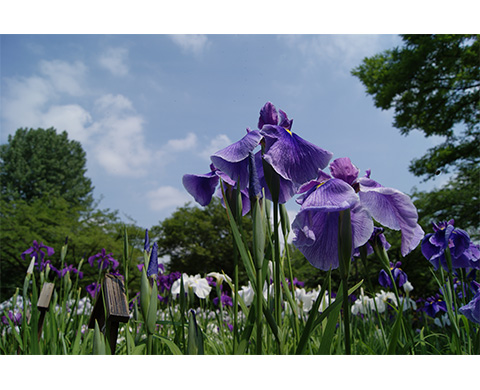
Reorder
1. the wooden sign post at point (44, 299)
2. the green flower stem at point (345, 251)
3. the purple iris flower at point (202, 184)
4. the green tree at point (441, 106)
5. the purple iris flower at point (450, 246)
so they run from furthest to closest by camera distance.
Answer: the green tree at point (441, 106) < the purple iris flower at point (450, 246) < the wooden sign post at point (44, 299) < the purple iris flower at point (202, 184) < the green flower stem at point (345, 251)

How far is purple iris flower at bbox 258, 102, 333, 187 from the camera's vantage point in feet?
2.18

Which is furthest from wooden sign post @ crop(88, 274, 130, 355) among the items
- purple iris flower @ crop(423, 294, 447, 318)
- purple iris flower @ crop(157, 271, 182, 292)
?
purple iris flower @ crop(423, 294, 447, 318)

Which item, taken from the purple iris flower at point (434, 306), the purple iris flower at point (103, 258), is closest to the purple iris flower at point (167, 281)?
the purple iris flower at point (103, 258)

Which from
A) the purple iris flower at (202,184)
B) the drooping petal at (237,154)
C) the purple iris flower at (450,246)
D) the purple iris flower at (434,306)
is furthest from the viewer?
the purple iris flower at (434,306)

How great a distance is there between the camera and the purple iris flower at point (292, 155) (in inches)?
26.2

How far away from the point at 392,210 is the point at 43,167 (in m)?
17.4

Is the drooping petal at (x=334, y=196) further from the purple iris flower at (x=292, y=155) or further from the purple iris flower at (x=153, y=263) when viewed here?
the purple iris flower at (x=153, y=263)

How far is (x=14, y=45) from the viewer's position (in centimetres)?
267

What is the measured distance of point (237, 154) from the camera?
28.2 inches

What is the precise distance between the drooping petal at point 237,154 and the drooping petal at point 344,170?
0.18m

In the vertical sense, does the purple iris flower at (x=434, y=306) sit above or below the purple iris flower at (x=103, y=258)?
below

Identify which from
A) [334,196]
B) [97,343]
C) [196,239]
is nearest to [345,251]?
[334,196]
